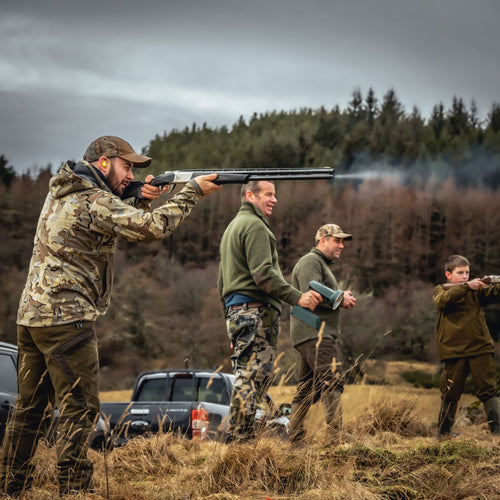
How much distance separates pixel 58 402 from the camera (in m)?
4.26

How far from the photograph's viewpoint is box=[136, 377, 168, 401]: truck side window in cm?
1052

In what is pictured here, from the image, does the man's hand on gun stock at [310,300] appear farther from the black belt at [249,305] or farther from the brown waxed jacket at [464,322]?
the brown waxed jacket at [464,322]

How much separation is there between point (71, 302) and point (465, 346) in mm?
4762

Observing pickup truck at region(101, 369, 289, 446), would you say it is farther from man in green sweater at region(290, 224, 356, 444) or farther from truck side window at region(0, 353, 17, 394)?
man in green sweater at region(290, 224, 356, 444)

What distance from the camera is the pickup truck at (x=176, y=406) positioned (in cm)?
912

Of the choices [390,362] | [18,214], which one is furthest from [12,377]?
[18,214]

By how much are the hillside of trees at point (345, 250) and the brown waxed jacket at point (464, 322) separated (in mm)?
29500

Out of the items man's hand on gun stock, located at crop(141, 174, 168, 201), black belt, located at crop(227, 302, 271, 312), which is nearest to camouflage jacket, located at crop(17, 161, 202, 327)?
man's hand on gun stock, located at crop(141, 174, 168, 201)

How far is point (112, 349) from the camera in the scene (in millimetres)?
53875

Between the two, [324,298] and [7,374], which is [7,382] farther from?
[324,298]

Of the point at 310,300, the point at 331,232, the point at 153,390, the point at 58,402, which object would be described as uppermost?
the point at 331,232

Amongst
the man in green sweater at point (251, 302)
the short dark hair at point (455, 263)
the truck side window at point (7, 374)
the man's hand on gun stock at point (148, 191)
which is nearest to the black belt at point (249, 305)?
the man in green sweater at point (251, 302)

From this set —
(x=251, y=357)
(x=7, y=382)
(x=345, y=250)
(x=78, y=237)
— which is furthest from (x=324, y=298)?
(x=345, y=250)

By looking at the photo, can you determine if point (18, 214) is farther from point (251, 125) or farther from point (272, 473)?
point (272, 473)
